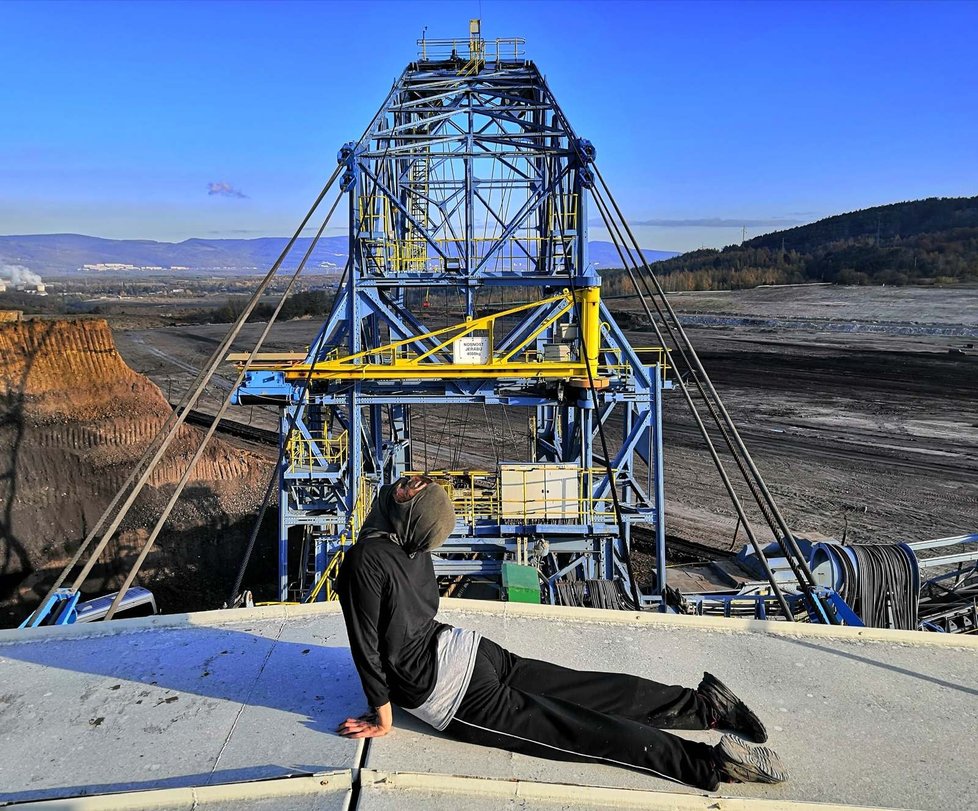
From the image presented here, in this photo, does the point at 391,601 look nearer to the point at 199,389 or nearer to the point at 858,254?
the point at 199,389

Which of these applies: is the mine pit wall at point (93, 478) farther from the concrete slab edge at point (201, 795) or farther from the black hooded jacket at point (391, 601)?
the black hooded jacket at point (391, 601)

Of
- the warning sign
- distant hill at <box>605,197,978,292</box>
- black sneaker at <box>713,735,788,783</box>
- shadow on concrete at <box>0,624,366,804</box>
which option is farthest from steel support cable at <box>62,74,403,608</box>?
distant hill at <box>605,197,978,292</box>

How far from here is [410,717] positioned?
12.0 feet

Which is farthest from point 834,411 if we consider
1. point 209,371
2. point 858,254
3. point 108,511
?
Answer: point 858,254

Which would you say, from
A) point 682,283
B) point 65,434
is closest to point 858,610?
point 65,434

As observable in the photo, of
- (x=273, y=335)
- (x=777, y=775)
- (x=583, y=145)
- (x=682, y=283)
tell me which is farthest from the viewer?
(x=682, y=283)

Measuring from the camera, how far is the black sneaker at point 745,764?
3188 millimetres

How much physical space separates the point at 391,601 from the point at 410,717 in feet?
2.40

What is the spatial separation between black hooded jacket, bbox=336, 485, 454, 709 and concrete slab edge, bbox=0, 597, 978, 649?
1688 millimetres

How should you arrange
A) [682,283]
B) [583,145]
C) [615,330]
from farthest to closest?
1. [682,283]
2. [615,330]
3. [583,145]

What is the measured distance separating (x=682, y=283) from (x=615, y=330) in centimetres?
8300

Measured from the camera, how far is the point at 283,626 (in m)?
4.82

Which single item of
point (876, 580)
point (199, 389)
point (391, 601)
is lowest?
point (876, 580)

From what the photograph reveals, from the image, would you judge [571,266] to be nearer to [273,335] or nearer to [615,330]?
[615,330]
